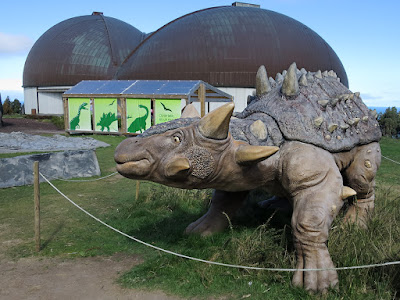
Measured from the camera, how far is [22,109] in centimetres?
3588

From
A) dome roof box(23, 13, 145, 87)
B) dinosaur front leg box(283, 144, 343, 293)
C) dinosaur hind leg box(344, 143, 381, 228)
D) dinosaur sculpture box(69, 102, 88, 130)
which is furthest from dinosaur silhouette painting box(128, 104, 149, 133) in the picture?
dome roof box(23, 13, 145, 87)

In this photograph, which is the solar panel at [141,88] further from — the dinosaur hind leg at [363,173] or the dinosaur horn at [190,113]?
the dinosaur horn at [190,113]

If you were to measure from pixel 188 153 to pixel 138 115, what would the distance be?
13.9 metres

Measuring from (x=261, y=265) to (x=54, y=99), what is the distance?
30657mm

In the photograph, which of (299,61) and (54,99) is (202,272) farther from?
(54,99)

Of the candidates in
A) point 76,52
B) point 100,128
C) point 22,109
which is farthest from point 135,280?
point 22,109

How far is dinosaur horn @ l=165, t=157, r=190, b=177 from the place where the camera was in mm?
3043

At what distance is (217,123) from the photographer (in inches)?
120

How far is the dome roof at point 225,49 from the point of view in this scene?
23.2 meters

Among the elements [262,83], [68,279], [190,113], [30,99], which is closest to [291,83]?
[262,83]

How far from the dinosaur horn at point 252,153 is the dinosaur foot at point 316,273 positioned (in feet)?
3.09

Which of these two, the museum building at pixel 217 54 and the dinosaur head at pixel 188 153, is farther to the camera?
the museum building at pixel 217 54

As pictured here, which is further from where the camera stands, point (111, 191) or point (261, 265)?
point (111, 191)

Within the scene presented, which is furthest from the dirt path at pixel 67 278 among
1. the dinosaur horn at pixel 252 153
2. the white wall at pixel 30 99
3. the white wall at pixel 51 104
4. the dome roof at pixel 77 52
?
the white wall at pixel 30 99
